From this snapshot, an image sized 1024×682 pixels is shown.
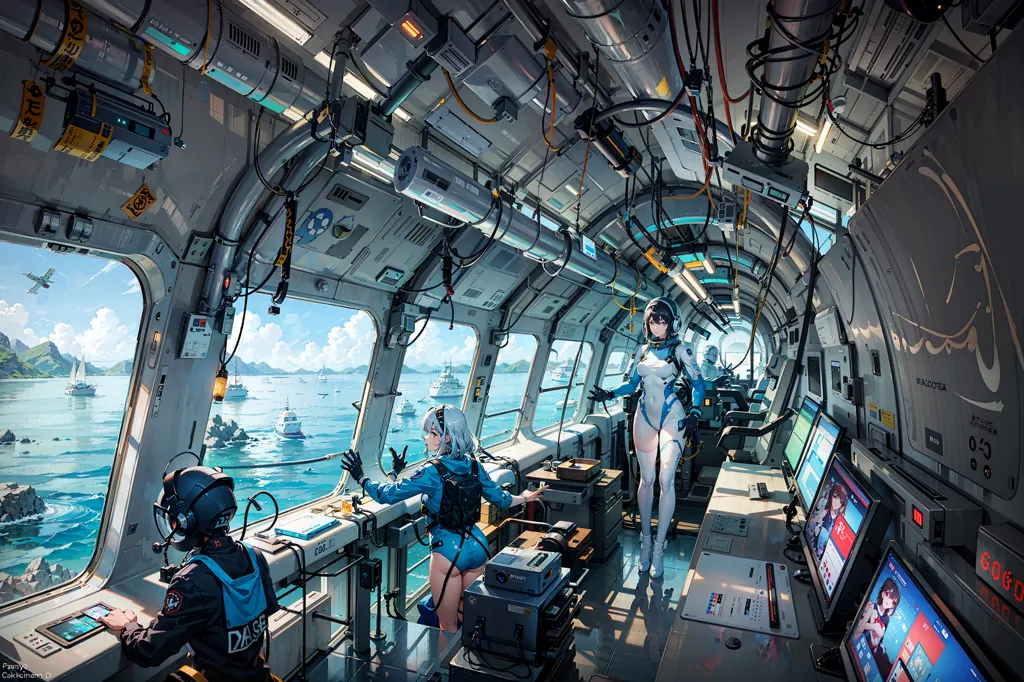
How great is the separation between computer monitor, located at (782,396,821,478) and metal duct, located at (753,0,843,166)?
2229 millimetres

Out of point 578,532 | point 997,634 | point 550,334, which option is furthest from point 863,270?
point 550,334

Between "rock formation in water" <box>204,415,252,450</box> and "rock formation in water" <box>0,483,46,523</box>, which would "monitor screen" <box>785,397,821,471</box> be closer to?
"rock formation in water" <box>204,415,252,450</box>

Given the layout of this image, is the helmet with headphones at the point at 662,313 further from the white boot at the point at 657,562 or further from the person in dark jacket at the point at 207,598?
the person in dark jacket at the point at 207,598

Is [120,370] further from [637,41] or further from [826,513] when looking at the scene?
[826,513]

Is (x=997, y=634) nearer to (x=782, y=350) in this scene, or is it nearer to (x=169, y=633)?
(x=169, y=633)

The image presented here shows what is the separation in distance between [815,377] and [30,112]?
6199 millimetres

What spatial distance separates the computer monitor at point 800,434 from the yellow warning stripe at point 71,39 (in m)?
4.97

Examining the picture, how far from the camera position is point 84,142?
8.72ft

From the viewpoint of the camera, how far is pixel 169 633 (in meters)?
2.52

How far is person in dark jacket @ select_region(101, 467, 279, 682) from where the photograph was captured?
8.36 ft

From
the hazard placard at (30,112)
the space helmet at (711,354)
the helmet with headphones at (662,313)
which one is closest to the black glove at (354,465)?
the hazard placard at (30,112)

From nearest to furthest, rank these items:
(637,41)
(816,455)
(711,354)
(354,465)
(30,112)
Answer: (637,41) → (30,112) → (816,455) → (354,465) → (711,354)

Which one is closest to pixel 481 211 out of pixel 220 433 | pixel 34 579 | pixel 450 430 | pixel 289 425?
pixel 450 430

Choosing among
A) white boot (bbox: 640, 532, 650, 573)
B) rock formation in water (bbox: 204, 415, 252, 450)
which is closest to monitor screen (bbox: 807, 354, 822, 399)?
white boot (bbox: 640, 532, 650, 573)
